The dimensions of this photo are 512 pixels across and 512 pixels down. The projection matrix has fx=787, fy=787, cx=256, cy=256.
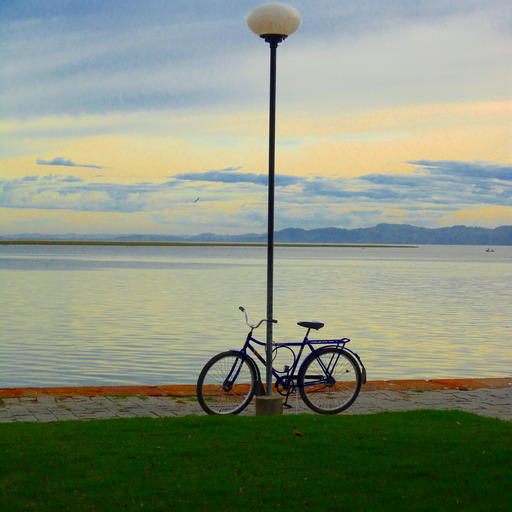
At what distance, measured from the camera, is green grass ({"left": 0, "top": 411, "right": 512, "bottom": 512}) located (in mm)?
5371

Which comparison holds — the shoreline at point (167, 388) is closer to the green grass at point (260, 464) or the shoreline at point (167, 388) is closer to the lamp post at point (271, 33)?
the lamp post at point (271, 33)

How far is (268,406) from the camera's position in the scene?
8.34 meters

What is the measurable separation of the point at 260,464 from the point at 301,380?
2.50m

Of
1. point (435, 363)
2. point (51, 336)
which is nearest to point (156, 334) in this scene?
point (51, 336)

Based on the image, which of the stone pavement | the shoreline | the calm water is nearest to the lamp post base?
the stone pavement

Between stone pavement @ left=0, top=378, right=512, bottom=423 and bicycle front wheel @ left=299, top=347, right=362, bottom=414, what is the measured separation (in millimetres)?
180

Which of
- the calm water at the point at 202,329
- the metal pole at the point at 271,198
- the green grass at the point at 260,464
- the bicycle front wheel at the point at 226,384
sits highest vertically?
the metal pole at the point at 271,198

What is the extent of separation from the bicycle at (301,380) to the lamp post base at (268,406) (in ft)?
0.59

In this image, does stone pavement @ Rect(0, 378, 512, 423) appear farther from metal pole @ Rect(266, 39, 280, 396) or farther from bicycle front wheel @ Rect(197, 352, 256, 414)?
metal pole @ Rect(266, 39, 280, 396)

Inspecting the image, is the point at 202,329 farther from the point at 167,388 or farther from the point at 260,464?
the point at 260,464

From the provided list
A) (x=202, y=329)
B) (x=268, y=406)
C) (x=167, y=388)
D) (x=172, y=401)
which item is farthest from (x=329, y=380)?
(x=202, y=329)

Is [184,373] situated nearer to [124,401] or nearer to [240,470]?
[124,401]

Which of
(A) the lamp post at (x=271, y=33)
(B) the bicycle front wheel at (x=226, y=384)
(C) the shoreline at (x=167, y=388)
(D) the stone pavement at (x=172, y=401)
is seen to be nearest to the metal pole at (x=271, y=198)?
(A) the lamp post at (x=271, y=33)

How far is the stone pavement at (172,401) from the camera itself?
8.57 metres
